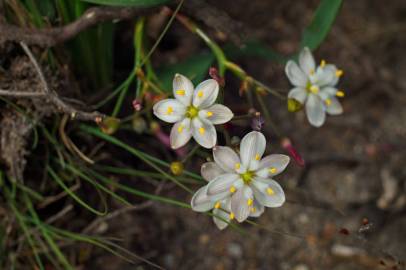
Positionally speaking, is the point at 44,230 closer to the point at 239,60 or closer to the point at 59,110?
the point at 59,110

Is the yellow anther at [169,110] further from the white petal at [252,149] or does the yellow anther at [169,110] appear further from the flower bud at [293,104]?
the flower bud at [293,104]

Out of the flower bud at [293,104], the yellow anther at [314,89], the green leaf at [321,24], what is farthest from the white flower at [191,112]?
the green leaf at [321,24]

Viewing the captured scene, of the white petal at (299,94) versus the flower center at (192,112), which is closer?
the flower center at (192,112)

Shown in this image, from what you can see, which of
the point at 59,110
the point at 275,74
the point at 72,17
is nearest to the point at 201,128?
the point at 59,110

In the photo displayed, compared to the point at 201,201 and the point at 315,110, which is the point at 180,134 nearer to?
the point at 201,201

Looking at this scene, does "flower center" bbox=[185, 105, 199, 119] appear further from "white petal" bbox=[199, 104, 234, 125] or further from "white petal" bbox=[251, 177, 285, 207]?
"white petal" bbox=[251, 177, 285, 207]

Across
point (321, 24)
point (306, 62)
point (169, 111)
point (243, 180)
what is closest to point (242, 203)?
point (243, 180)
